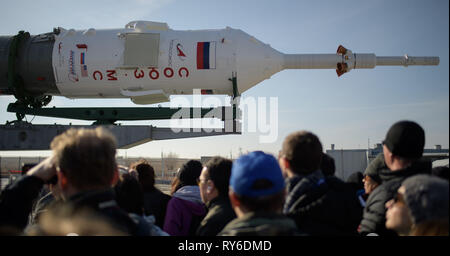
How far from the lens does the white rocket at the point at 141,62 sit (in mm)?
7297

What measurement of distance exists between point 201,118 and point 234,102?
34.1 inches

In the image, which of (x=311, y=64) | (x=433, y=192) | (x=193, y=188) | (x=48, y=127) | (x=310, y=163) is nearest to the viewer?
(x=433, y=192)

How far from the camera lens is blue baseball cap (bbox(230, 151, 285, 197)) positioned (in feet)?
5.73

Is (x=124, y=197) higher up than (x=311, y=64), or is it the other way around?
(x=311, y=64)

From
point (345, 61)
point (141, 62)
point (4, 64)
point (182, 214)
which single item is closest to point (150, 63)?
point (141, 62)

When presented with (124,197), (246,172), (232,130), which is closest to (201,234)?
(124,197)

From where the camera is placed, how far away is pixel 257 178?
1.76 meters

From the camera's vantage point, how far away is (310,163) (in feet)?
7.26

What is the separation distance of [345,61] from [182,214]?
619 cm

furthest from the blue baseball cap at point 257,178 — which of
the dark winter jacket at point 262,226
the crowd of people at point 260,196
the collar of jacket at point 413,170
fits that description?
the collar of jacket at point 413,170

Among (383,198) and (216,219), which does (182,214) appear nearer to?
(216,219)

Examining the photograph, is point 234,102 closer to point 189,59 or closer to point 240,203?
point 189,59

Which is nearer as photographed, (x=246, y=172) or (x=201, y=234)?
(x=246, y=172)

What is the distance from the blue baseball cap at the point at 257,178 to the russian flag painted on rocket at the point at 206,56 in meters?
5.67
